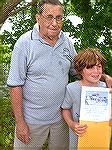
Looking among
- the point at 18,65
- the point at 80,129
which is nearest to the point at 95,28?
the point at 18,65

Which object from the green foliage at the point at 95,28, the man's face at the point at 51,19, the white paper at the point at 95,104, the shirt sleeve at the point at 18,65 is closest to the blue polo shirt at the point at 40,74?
the shirt sleeve at the point at 18,65

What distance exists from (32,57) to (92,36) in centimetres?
169

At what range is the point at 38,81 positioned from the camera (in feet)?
8.94

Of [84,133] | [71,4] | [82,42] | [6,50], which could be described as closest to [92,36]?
[82,42]

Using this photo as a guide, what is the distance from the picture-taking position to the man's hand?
108 inches

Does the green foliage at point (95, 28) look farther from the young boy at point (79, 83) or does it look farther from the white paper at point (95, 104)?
the white paper at point (95, 104)

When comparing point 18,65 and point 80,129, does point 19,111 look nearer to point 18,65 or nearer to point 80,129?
point 18,65

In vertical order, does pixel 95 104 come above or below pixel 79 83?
below

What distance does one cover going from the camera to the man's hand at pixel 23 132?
2.74 m

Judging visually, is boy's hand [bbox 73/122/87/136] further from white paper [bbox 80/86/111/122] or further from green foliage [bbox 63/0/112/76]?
green foliage [bbox 63/0/112/76]

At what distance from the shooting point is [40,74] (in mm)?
2711

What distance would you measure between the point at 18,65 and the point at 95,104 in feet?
2.03

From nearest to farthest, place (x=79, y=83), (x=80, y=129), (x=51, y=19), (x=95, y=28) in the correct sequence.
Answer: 1. (x=80, y=129)
2. (x=51, y=19)
3. (x=79, y=83)
4. (x=95, y=28)

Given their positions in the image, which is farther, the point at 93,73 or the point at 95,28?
the point at 95,28
